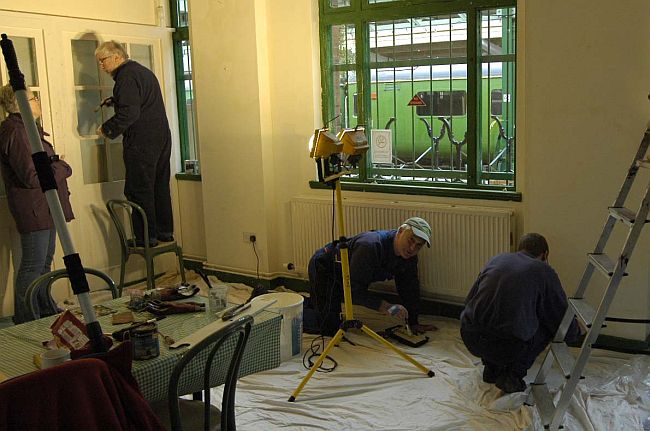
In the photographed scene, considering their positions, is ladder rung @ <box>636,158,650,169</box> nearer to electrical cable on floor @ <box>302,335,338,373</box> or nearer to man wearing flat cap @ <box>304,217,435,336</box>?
man wearing flat cap @ <box>304,217,435,336</box>

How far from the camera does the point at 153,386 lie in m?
2.42

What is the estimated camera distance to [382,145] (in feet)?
16.6

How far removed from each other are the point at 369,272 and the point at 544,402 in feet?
4.46

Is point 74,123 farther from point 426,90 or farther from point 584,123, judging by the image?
point 584,123

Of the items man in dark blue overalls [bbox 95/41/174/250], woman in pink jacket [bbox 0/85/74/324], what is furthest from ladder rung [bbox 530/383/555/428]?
man in dark blue overalls [bbox 95/41/174/250]

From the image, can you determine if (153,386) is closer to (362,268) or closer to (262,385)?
(262,385)

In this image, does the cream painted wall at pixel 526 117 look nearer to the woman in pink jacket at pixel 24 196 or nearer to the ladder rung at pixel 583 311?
the ladder rung at pixel 583 311

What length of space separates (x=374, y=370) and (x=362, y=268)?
65 centimetres

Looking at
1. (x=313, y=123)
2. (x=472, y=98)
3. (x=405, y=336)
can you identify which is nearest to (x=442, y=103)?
(x=472, y=98)

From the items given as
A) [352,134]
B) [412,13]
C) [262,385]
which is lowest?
[262,385]


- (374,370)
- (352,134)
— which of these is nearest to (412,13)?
(352,134)

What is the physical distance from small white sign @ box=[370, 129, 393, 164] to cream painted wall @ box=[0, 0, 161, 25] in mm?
2299

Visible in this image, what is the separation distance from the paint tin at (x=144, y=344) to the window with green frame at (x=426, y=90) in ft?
8.83

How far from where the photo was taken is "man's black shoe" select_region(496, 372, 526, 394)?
3555 mm
